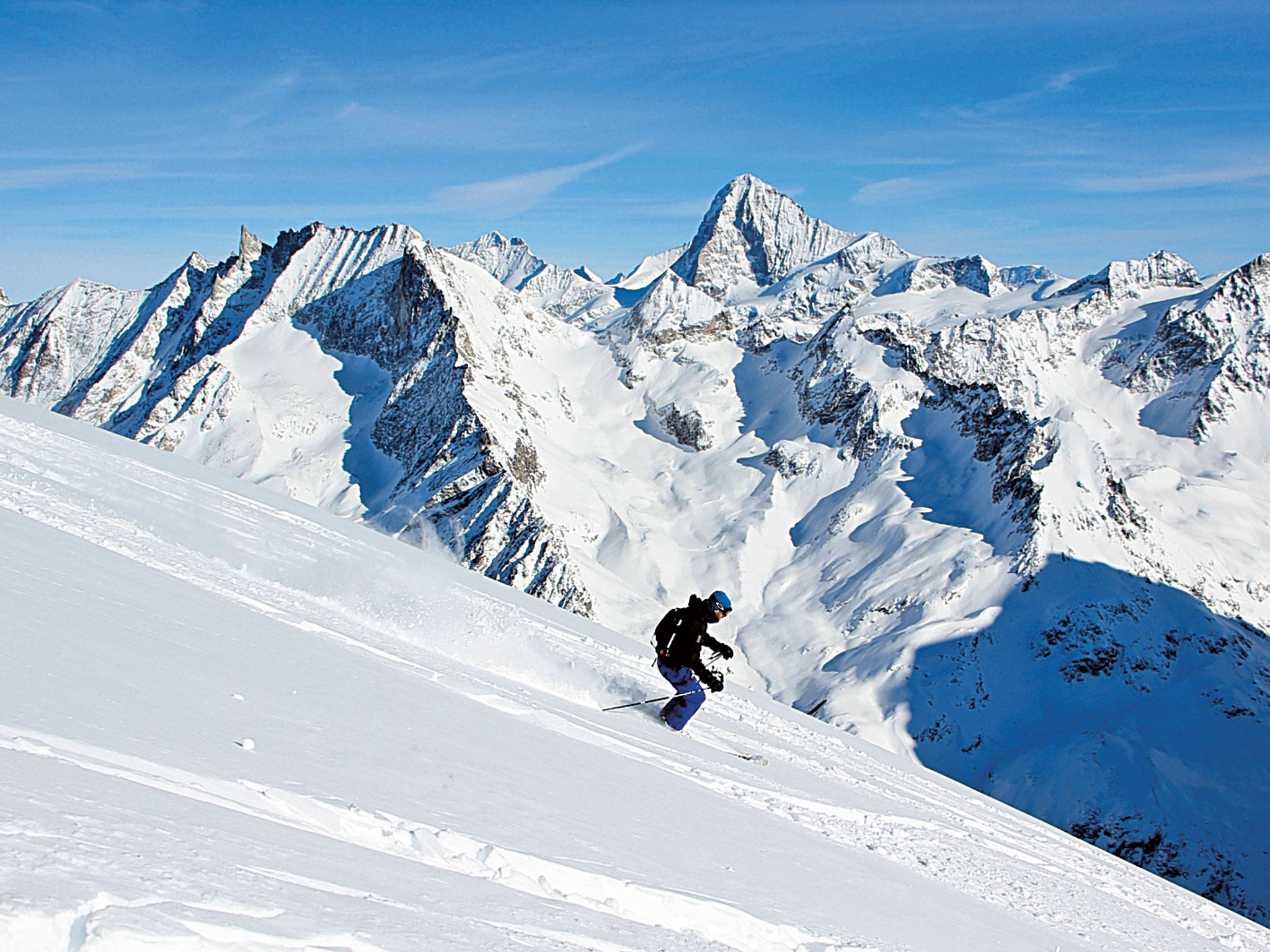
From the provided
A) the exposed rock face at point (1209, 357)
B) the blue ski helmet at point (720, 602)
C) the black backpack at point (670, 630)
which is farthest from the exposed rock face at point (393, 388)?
the exposed rock face at point (1209, 357)

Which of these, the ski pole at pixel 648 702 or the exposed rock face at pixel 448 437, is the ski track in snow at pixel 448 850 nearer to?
the ski pole at pixel 648 702

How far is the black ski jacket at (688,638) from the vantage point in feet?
45.1

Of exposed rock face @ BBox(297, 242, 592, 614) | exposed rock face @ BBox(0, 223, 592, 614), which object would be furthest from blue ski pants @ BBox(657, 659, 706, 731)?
exposed rock face @ BBox(0, 223, 592, 614)

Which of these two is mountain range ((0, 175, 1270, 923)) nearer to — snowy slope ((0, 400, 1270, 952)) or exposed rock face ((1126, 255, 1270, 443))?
exposed rock face ((1126, 255, 1270, 443))

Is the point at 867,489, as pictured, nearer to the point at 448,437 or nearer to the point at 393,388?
the point at 448,437

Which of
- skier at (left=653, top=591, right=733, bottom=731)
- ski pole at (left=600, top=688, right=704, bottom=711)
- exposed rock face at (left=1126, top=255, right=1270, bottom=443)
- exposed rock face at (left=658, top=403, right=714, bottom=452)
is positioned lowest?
ski pole at (left=600, top=688, right=704, bottom=711)

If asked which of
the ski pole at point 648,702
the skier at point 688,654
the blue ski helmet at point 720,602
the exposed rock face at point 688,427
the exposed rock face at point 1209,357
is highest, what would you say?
the exposed rock face at point 1209,357

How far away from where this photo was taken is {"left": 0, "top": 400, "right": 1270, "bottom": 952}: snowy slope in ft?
12.0

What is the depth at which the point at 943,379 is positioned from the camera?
171 metres

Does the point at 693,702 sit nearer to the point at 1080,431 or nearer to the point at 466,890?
the point at 466,890

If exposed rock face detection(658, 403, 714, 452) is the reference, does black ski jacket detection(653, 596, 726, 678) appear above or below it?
below

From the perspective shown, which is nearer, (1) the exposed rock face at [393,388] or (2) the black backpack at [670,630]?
(2) the black backpack at [670,630]

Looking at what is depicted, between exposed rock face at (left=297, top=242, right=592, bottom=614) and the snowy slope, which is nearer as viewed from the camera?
the snowy slope

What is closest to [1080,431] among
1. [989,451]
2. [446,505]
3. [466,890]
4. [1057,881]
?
[989,451]
